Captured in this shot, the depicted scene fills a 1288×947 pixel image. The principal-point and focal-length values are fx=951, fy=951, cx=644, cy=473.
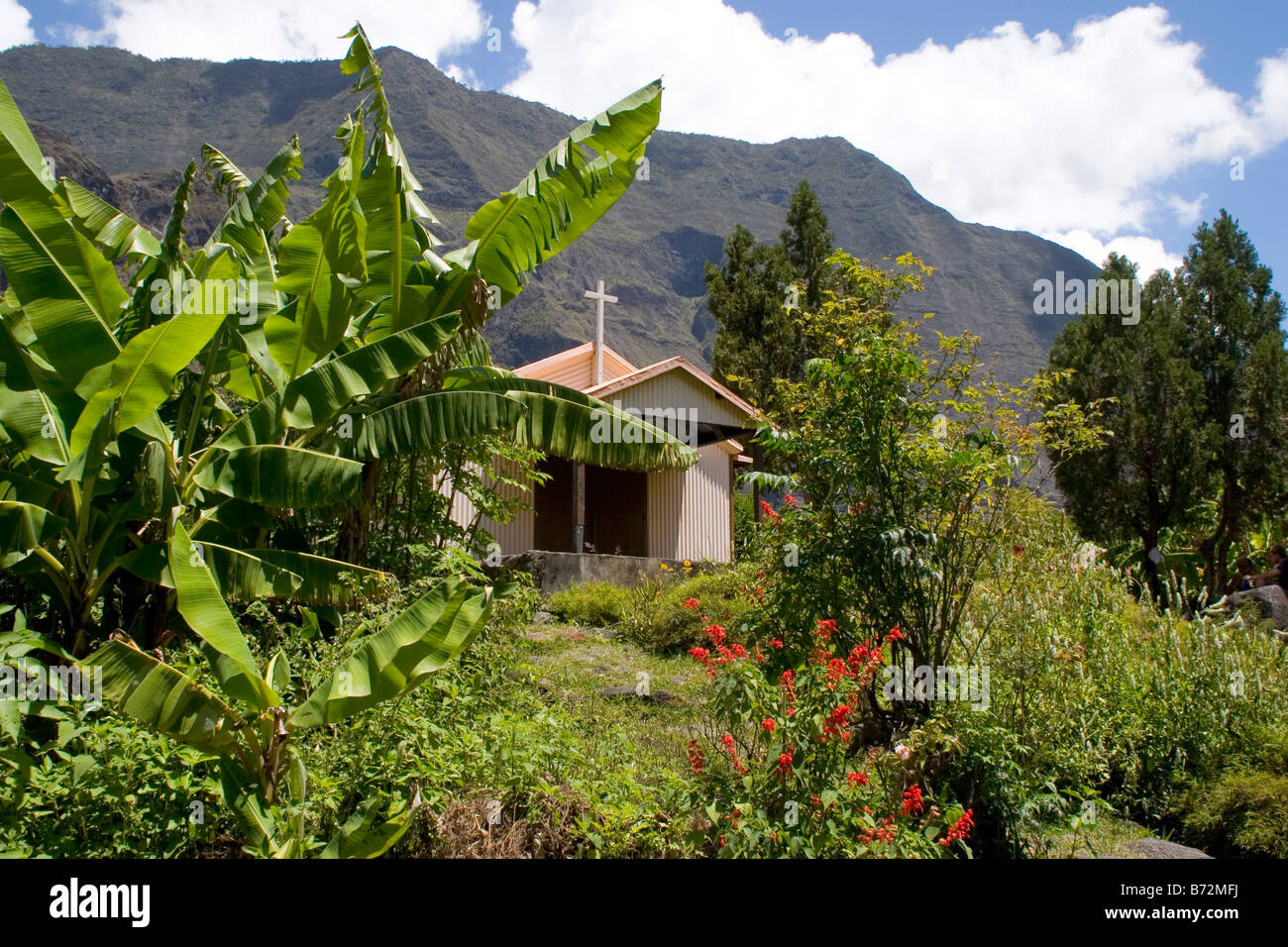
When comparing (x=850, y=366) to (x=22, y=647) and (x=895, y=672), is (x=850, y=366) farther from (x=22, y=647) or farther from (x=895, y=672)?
(x=22, y=647)

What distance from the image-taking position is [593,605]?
14.2 m

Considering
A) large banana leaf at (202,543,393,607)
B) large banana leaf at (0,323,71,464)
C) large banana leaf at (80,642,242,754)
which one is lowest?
large banana leaf at (80,642,242,754)

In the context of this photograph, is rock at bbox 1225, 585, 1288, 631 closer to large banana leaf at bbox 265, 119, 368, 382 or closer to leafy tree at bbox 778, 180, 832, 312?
large banana leaf at bbox 265, 119, 368, 382

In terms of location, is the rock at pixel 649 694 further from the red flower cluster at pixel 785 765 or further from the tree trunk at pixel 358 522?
the red flower cluster at pixel 785 765

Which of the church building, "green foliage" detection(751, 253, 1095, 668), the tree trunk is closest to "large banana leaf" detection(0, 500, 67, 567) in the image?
the tree trunk

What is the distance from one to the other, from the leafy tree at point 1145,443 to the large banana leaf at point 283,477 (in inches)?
551

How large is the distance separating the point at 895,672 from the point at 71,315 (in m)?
6.17

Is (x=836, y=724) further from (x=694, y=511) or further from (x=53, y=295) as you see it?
(x=694, y=511)

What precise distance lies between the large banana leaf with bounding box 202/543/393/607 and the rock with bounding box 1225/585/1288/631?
12.6 meters

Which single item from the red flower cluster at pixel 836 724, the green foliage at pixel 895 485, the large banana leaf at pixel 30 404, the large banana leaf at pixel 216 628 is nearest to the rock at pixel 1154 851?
the green foliage at pixel 895 485

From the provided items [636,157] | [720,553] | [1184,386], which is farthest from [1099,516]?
[636,157]

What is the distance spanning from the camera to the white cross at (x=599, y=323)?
2102 centimetres

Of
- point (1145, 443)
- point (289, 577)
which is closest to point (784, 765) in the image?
point (289, 577)

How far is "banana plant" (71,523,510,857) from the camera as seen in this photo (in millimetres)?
4406
